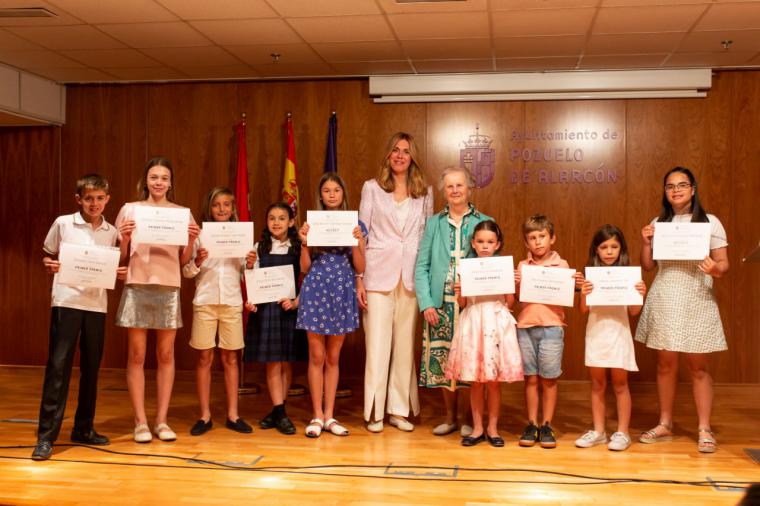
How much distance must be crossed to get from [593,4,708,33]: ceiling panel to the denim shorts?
6.76ft

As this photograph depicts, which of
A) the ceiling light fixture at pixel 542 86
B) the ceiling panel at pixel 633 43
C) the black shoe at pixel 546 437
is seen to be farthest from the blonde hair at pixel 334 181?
the ceiling panel at pixel 633 43

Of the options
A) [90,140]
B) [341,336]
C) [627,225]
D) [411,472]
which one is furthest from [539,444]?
[90,140]

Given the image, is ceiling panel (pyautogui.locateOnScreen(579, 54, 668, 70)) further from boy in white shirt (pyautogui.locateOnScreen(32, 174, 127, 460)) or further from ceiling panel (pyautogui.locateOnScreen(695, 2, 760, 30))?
boy in white shirt (pyautogui.locateOnScreen(32, 174, 127, 460))

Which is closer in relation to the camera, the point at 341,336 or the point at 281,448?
the point at 281,448

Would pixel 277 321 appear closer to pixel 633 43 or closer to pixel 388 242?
pixel 388 242

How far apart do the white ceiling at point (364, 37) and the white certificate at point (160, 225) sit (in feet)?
4.55

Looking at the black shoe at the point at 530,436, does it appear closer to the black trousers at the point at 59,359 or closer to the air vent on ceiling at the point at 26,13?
the black trousers at the point at 59,359

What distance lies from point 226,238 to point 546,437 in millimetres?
2150

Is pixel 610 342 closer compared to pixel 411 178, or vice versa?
pixel 610 342

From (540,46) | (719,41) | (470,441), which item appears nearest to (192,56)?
(540,46)

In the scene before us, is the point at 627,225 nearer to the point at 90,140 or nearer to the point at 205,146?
the point at 205,146

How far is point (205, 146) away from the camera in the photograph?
6473mm

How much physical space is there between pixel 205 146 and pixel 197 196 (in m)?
0.45

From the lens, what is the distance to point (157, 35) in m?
5.14
